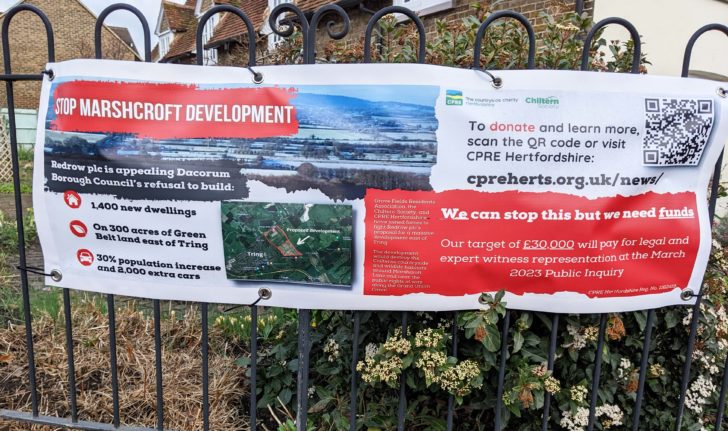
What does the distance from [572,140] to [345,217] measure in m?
0.87

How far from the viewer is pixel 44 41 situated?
27.4 meters

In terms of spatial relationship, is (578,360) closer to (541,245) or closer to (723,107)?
(541,245)

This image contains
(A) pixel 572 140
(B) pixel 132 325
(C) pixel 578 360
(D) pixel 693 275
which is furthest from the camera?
(B) pixel 132 325

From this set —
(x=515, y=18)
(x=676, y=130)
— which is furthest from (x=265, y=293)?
(x=676, y=130)

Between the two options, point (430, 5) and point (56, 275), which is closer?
point (56, 275)

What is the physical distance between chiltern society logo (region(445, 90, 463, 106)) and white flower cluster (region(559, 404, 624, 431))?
4.46ft

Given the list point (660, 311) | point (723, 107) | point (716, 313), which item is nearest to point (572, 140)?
point (723, 107)

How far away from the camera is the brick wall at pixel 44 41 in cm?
2500

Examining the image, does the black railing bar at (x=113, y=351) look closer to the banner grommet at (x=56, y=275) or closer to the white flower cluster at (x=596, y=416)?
the banner grommet at (x=56, y=275)

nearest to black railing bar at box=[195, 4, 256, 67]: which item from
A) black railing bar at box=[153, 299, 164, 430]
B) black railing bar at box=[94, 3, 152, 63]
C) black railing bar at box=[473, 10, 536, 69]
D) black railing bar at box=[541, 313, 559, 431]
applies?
black railing bar at box=[94, 3, 152, 63]

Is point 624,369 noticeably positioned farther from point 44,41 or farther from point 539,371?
point 44,41

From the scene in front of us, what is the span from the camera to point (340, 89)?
5.87 ft

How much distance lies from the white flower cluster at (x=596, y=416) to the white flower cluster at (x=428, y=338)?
0.68m

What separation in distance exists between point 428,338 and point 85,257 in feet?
4.63
